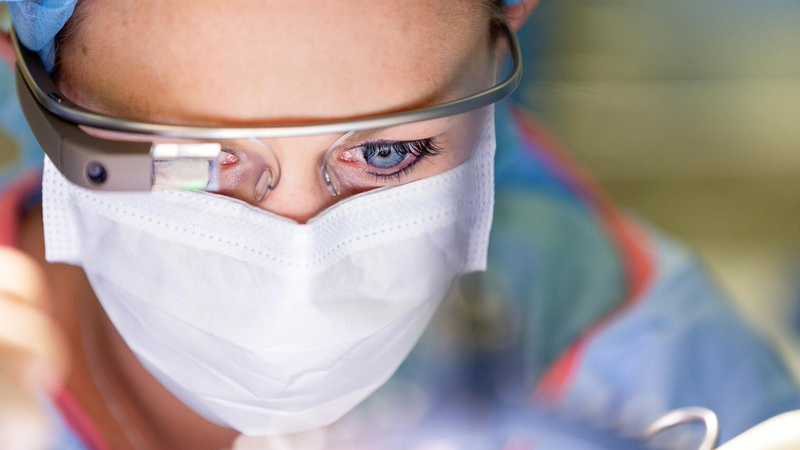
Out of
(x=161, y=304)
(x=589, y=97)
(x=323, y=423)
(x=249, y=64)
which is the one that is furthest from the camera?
(x=589, y=97)

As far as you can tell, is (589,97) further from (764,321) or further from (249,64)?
(249,64)

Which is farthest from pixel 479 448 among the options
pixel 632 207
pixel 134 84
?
pixel 134 84

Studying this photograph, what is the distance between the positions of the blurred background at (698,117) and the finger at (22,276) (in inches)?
26.7

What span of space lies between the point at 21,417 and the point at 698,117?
915 mm

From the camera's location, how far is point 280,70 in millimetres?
631

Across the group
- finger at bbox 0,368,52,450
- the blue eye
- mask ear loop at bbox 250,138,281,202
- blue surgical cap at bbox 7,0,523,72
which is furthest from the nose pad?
finger at bbox 0,368,52,450

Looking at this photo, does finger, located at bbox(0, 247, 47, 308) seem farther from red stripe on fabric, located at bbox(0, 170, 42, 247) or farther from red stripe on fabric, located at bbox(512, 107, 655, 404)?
red stripe on fabric, located at bbox(512, 107, 655, 404)

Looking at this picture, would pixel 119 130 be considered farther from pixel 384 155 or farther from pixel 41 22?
pixel 384 155

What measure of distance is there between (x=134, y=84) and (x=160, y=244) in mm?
158

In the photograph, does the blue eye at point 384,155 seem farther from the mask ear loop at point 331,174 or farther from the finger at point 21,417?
the finger at point 21,417

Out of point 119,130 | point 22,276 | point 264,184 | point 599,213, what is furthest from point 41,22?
point 599,213

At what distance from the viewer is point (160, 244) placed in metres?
0.72

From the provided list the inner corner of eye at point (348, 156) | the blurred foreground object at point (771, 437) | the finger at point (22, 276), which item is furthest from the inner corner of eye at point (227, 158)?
the blurred foreground object at point (771, 437)

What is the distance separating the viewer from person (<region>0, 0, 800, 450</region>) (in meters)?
0.66
